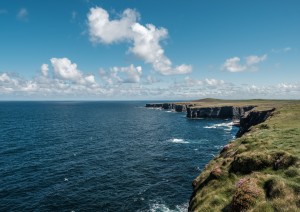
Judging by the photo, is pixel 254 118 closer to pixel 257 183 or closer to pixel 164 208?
pixel 164 208

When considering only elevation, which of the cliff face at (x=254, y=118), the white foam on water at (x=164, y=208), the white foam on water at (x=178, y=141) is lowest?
the white foam on water at (x=164, y=208)

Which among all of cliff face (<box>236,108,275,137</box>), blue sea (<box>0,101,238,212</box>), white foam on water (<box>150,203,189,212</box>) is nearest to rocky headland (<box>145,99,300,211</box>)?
white foam on water (<box>150,203,189,212</box>)

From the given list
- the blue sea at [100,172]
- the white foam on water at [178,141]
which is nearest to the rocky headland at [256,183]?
the blue sea at [100,172]

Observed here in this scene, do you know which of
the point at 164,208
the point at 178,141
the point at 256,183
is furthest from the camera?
the point at 178,141

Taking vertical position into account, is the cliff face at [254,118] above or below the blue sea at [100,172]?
above

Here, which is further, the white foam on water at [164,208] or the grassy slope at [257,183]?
the white foam on water at [164,208]

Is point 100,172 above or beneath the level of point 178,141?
beneath

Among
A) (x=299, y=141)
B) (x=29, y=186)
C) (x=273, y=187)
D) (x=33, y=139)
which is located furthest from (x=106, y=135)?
(x=273, y=187)

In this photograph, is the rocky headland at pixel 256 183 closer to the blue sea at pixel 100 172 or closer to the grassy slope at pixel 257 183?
the grassy slope at pixel 257 183

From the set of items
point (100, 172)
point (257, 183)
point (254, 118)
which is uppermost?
point (257, 183)

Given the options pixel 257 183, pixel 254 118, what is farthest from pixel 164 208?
pixel 254 118

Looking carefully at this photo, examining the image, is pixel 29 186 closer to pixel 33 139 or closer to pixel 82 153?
pixel 82 153
